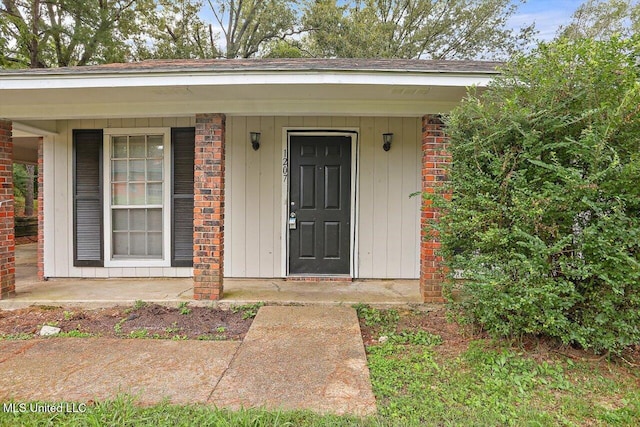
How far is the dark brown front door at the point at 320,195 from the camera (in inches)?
187

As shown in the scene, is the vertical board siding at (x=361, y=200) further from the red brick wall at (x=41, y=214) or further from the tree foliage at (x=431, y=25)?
the tree foliage at (x=431, y=25)

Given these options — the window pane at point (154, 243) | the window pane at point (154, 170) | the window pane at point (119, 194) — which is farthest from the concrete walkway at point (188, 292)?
the window pane at point (154, 170)

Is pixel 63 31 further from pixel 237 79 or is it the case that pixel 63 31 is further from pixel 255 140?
pixel 237 79

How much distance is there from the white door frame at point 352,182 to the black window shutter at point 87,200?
8.22 feet

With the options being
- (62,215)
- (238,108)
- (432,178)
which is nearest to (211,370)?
(238,108)

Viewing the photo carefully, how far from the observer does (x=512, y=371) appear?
236 cm

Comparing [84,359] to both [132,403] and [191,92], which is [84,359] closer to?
[132,403]

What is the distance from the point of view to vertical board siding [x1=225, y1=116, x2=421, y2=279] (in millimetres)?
4746

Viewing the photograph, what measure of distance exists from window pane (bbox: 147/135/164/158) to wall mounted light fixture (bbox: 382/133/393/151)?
302 centimetres

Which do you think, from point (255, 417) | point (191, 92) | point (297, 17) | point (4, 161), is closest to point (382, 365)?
point (255, 417)

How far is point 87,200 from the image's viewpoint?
4.82 m

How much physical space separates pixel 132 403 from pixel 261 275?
288 cm

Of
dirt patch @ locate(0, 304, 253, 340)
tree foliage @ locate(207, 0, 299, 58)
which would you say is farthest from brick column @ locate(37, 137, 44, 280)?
tree foliage @ locate(207, 0, 299, 58)

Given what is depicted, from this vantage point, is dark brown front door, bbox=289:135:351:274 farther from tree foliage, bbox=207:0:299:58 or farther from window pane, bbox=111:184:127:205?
tree foliage, bbox=207:0:299:58
